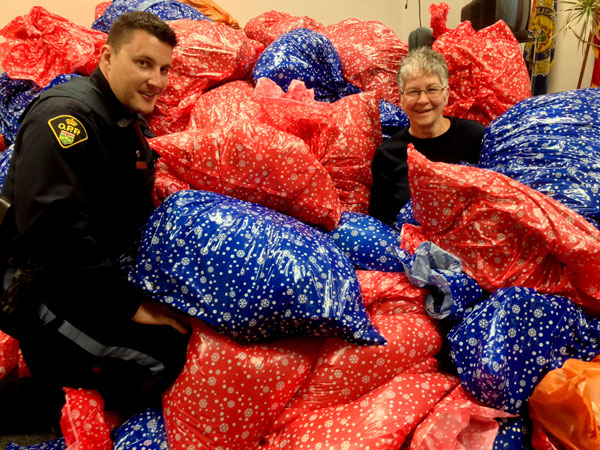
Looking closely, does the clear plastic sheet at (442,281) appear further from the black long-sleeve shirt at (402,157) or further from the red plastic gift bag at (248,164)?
the black long-sleeve shirt at (402,157)

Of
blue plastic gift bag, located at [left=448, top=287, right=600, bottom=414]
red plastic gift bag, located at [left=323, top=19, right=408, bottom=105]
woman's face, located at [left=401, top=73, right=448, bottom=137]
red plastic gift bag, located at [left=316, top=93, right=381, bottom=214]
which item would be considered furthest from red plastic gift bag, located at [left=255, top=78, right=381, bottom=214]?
blue plastic gift bag, located at [left=448, top=287, right=600, bottom=414]

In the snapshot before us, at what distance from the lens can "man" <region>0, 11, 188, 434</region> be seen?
106 centimetres

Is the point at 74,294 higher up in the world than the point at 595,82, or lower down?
higher up

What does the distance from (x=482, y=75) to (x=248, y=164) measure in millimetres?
1216

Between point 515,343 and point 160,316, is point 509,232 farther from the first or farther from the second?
point 160,316

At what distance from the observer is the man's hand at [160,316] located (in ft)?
3.96

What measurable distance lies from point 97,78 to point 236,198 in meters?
0.49

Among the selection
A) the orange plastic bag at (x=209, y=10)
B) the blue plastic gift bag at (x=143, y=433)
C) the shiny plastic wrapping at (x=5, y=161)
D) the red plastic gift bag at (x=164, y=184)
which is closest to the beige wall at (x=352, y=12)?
the orange plastic bag at (x=209, y=10)

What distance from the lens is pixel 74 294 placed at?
3.76 feet

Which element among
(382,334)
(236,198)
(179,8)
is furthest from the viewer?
(179,8)

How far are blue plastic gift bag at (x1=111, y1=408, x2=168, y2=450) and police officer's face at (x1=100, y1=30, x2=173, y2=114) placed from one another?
0.81m

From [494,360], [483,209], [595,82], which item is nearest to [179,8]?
[483,209]

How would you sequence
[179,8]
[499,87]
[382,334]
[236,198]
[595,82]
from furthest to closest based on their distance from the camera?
[595,82]
[179,8]
[499,87]
[236,198]
[382,334]

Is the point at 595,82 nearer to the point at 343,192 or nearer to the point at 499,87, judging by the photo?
the point at 499,87
